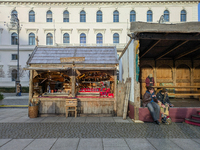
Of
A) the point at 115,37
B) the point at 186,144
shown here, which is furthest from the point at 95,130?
the point at 115,37

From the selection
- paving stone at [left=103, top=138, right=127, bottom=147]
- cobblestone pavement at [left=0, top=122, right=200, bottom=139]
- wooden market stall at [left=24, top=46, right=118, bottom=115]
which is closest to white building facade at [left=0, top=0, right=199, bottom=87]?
wooden market stall at [left=24, top=46, right=118, bottom=115]

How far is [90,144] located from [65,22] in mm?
30121

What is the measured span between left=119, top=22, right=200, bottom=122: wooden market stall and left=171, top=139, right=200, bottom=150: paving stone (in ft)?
6.67

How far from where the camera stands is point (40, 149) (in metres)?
3.96

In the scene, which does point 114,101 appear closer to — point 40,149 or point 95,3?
point 40,149

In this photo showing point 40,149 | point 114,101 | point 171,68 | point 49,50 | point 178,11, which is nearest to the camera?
point 40,149

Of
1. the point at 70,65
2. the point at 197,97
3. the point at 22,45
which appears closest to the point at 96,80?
the point at 70,65

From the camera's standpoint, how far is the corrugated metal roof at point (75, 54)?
7.99 m

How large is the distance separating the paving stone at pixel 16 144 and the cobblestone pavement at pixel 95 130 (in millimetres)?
288

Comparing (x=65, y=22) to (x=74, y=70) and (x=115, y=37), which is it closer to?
(x=115, y=37)

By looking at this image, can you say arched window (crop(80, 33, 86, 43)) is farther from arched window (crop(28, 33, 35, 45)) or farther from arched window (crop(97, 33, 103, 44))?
arched window (crop(28, 33, 35, 45))

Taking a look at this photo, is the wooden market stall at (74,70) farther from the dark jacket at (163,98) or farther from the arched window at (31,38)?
the arched window at (31,38)

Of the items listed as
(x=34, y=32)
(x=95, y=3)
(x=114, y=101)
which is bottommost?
(x=114, y=101)

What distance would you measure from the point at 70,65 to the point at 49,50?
6.95 feet
